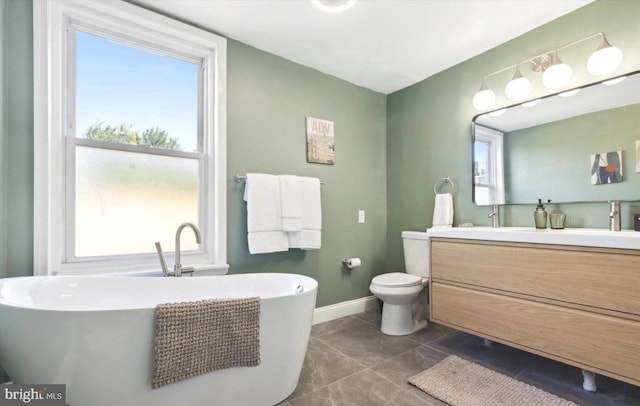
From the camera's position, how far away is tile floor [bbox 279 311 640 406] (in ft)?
5.03

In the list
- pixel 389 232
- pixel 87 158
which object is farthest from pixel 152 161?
pixel 389 232

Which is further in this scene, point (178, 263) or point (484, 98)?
point (484, 98)

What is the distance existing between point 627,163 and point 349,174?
74.6 inches

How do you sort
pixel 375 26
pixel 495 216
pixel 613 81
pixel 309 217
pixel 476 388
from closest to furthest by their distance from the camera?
pixel 476 388
pixel 613 81
pixel 375 26
pixel 495 216
pixel 309 217

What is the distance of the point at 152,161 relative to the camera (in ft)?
6.63

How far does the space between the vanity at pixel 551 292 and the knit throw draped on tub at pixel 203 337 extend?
4.37 ft

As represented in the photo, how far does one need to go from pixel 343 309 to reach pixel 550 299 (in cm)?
164

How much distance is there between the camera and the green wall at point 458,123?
5.71 feet

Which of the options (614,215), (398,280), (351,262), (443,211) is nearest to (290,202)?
(351,262)

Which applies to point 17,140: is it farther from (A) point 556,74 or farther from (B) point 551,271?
(A) point 556,74

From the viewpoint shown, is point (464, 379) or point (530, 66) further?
point (530, 66)

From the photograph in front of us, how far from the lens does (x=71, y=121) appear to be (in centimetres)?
175

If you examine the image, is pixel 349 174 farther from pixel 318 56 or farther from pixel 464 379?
pixel 464 379

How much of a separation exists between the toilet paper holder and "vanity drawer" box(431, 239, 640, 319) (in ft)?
2.90
